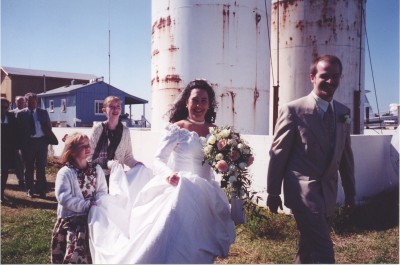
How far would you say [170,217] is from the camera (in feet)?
11.3

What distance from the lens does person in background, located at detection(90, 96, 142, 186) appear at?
480cm

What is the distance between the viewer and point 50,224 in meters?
6.00

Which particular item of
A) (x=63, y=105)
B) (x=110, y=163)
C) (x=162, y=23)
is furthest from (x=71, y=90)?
(x=110, y=163)

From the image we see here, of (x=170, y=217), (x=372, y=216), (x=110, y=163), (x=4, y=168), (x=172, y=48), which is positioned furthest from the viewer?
(x=172, y=48)

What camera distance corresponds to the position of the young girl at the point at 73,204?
3521 millimetres

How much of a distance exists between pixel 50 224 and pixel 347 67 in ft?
25.4

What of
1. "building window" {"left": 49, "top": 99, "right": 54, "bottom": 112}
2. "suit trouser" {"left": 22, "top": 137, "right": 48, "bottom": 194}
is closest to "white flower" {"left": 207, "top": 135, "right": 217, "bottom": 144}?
"suit trouser" {"left": 22, "top": 137, "right": 48, "bottom": 194}

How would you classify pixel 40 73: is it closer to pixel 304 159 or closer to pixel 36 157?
pixel 36 157

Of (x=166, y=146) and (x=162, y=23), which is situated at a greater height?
(x=162, y=23)

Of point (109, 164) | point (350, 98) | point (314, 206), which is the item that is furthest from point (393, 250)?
point (350, 98)

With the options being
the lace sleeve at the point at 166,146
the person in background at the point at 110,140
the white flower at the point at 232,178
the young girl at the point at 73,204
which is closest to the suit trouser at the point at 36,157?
the person in background at the point at 110,140

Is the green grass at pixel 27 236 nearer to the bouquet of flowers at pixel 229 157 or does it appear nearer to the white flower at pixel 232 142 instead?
the bouquet of flowers at pixel 229 157

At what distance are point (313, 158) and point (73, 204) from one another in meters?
2.37

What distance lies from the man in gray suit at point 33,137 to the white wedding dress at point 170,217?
449 cm
